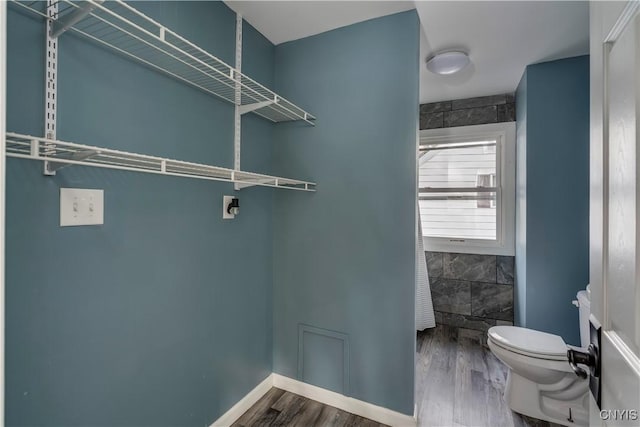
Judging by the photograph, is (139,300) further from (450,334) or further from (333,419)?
(450,334)

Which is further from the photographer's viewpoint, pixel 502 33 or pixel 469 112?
pixel 469 112

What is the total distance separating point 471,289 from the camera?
2.92m

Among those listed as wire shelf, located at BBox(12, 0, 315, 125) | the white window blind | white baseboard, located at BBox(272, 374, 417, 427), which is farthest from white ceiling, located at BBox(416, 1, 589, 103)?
white baseboard, located at BBox(272, 374, 417, 427)

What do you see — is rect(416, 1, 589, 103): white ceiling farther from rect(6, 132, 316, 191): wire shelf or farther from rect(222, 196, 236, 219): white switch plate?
rect(6, 132, 316, 191): wire shelf

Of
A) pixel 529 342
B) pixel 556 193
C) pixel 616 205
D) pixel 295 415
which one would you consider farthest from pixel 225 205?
pixel 556 193

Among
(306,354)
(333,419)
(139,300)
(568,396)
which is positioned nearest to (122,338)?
(139,300)

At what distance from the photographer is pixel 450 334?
2869 mm

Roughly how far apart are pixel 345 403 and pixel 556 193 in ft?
6.73

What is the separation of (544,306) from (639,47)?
7.31 ft

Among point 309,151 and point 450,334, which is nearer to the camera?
point 309,151

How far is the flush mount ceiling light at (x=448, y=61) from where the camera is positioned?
6.77 ft

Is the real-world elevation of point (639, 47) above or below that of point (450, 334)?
above

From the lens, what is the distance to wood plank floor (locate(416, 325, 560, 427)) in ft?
5.66

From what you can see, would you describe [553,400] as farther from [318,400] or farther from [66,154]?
[66,154]
